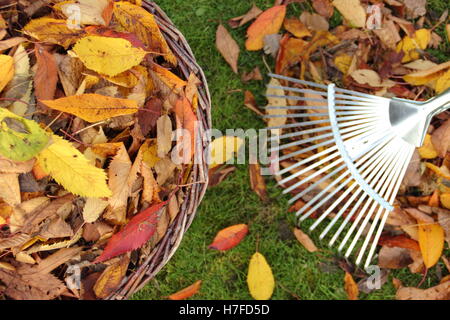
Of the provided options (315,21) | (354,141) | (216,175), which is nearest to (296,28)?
(315,21)

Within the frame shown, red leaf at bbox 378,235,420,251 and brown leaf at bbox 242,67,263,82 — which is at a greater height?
brown leaf at bbox 242,67,263,82

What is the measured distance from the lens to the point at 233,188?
4.61 feet

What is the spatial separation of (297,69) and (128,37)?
0.58 meters

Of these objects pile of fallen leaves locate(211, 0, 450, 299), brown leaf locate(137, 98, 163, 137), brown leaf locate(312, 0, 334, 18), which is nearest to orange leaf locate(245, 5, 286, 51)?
pile of fallen leaves locate(211, 0, 450, 299)

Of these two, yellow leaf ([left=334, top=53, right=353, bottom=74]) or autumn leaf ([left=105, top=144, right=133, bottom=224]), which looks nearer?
autumn leaf ([left=105, top=144, right=133, bottom=224])

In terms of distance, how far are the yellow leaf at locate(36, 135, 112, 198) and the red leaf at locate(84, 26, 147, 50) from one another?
0.82 feet

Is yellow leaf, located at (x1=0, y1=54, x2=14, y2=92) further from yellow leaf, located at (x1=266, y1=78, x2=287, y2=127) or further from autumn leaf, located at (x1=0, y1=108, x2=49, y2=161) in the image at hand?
yellow leaf, located at (x1=266, y1=78, x2=287, y2=127)

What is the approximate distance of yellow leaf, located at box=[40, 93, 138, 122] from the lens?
0.89m

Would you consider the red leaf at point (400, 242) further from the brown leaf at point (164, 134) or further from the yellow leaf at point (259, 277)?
the brown leaf at point (164, 134)

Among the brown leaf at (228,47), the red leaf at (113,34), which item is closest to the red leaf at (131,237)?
the red leaf at (113,34)

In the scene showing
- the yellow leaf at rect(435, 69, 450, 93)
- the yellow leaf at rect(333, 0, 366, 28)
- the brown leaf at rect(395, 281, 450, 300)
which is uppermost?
the yellow leaf at rect(333, 0, 366, 28)

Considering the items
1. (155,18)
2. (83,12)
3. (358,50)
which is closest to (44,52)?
(83,12)

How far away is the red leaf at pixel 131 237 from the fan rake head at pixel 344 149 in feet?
1.41

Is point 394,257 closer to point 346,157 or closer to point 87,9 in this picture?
point 346,157
